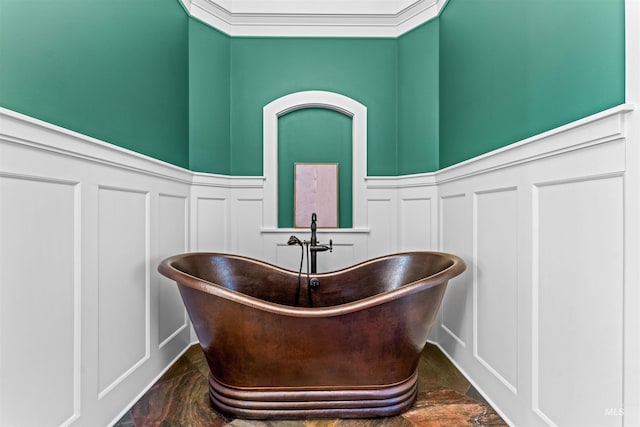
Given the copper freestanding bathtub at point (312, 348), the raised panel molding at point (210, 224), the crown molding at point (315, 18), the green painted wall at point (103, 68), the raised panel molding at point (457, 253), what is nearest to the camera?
the green painted wall at point (103, 68)

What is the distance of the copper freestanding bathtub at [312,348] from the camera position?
1301mm

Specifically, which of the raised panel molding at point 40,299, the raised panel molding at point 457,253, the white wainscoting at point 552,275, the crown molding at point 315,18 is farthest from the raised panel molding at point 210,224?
the white wainscoting at point 552,275

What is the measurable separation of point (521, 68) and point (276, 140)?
63.6 inches

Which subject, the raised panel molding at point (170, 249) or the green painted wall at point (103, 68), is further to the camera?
the raised panel molding at point (170, 249)

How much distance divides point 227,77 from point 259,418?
86.8 inches

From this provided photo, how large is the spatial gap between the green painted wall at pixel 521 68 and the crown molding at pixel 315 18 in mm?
394

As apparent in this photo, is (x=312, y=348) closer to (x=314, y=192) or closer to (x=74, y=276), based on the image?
(x=74, y=276)

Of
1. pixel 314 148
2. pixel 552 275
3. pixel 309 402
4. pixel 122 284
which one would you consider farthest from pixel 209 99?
pixel 552 275

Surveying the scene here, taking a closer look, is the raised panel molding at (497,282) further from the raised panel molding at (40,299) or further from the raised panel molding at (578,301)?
the raised panel molding at (40,299)

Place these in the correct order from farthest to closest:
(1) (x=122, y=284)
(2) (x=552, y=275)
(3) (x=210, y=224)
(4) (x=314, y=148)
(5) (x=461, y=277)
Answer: (4) (x=314, y=148), (3) (x=210, y=224), (5) (x=461, y=277), (1) (x=122, y=284), (2) (x=552, y=275)

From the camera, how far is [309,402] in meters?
1.38

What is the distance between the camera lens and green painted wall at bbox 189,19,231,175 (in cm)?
224

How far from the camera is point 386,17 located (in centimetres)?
243

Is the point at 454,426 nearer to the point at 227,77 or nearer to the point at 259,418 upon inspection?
the point at 259,418
